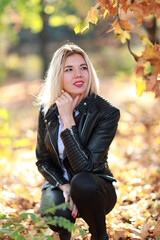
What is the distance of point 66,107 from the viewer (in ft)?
10.2

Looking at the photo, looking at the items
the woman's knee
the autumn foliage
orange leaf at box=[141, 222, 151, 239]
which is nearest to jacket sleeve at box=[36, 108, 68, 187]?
the woman's knee

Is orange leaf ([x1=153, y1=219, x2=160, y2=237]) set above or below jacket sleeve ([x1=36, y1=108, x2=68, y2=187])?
below

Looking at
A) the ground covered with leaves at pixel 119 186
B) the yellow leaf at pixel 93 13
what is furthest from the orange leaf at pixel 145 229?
the yellow leaf at pixel 93 13

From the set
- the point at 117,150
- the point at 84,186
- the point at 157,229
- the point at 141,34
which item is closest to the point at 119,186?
the point at 157,229

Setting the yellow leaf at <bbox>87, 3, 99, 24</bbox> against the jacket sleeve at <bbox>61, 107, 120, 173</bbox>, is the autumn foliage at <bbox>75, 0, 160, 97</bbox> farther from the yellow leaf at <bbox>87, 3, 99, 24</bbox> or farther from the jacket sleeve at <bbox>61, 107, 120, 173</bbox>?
the jacket sleeve at <bbox>61, 107, 120, 173</bbox>

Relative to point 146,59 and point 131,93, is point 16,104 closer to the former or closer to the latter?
point 131,93

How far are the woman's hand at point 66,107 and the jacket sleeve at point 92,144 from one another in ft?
0.22

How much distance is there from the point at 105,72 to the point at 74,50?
18296 millimetres

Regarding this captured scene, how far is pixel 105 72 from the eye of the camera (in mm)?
21328

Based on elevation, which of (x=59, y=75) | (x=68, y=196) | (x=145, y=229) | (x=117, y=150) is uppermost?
(x=59, y=75)

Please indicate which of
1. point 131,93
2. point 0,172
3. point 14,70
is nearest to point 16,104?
point 131,93

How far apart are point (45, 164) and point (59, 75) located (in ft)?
2.36

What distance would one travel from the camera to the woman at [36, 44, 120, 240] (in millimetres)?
2829

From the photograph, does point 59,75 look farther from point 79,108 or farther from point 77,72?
point 79,108
